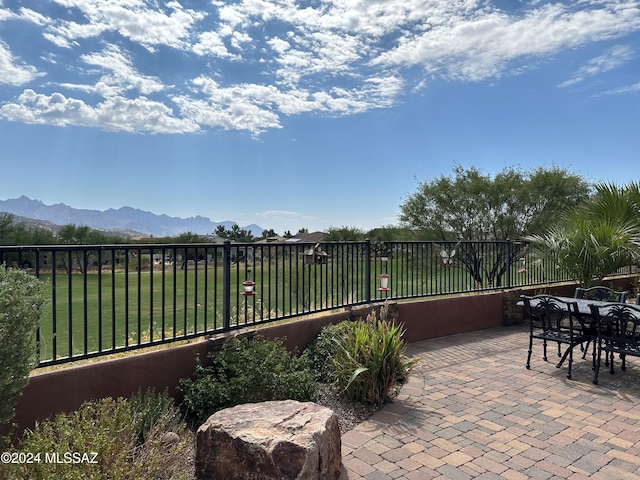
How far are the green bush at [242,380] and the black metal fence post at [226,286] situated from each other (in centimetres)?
42

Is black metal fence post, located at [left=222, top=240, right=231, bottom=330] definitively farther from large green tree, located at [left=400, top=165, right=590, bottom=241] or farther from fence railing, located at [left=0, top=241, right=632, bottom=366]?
large green tree, located at [left=400, top=165, right=590, bottom=241]

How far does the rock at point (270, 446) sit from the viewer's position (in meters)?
2.54

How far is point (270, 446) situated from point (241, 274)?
9.44ft

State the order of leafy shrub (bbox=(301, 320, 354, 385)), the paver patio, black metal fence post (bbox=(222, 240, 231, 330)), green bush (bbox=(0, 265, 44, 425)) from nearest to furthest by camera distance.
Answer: green bush (bbox=(0, 265, 44, 425))
the paver patio
black metal fence post (bbox=(222, 240, 231, 330))
leafy shrub (bbox=(301, 320, 354, 385))

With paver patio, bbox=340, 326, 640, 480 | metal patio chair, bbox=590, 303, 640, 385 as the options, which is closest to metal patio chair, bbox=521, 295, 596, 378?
metal patio chair, bbox=590, 303, 640, 385

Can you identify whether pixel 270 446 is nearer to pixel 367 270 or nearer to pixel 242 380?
pixel 242 380

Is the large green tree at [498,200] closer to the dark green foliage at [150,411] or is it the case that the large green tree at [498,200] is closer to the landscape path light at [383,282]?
the landscape path light at [383,282]

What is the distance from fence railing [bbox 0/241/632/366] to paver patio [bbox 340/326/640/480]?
168 centimetres

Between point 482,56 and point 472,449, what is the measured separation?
33.7ft

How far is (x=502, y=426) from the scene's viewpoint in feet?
12.1

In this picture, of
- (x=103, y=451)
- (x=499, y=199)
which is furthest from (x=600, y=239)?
(x=499, y=199)

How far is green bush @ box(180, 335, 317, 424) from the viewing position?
12.0 ft

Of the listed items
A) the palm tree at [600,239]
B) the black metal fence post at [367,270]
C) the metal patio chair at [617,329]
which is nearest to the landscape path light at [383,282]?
the black metal fence post at [367,270]

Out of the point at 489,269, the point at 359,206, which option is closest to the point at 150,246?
the point at 489,269
